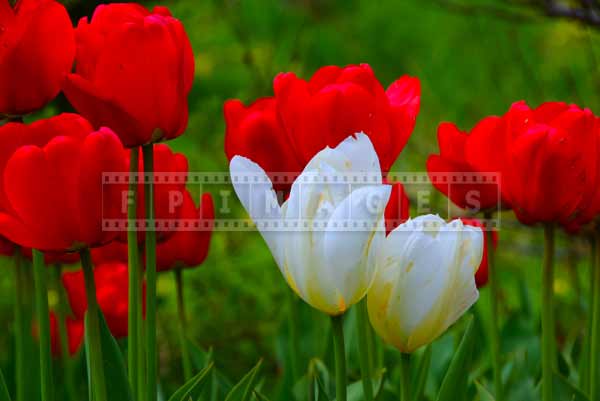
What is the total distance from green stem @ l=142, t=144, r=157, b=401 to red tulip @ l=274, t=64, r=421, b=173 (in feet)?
0.45

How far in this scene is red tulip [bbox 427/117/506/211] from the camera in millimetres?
973

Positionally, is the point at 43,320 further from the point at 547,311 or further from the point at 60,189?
the point at 547,311

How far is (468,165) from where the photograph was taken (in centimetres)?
102

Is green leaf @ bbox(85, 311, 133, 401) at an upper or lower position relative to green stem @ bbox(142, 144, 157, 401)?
lower

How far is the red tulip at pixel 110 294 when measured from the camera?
120cm

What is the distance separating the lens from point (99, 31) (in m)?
0.89

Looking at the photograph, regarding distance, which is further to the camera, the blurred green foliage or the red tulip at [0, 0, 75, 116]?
the blurred green foliage

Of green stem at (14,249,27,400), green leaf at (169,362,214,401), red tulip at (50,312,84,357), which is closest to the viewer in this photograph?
green leaf at (169,362,214,401)

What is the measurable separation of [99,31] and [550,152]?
0.44 m

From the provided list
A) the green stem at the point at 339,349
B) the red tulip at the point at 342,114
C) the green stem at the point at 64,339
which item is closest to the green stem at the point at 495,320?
the red tulip at the point at 342,114

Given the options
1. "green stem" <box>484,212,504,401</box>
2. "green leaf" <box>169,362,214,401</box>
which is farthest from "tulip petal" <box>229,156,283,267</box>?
"green stem" <box>484,212,504,401</box>

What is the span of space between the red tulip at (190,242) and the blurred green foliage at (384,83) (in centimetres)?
16

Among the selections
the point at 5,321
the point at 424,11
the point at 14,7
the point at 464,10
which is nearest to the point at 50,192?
the point at 14,7

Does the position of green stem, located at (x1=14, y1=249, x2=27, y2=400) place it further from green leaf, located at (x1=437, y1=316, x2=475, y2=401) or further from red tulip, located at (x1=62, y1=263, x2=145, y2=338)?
green leaf, located at (x1=437, y1=316, x2=475, y2=401)
